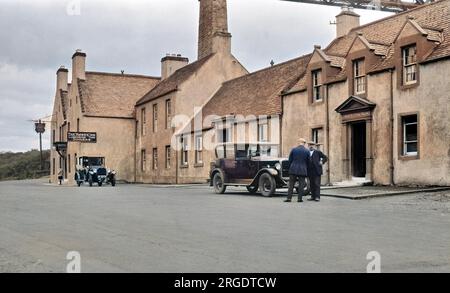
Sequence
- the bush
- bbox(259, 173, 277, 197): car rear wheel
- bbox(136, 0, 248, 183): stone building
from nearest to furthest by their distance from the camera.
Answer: bbox(259, 173, 277, 197): car rear wheel → bbox(136, 0, 248, 183): stone building → the bush

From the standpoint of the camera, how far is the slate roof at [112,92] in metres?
49.0

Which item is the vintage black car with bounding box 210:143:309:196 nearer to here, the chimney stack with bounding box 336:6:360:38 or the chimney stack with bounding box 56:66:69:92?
the chimney stack with bounding box 336:6:360:38

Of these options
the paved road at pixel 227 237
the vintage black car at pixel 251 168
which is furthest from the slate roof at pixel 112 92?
the paved road at pixel 227 237

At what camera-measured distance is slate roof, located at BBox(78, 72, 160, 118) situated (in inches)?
1928

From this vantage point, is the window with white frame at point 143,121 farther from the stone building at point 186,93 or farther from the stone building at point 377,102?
the stone building at point 377,102

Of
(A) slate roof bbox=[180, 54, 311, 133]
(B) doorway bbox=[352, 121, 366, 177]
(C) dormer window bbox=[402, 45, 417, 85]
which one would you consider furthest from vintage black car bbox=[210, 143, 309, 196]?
(A) slate roof bbox=[180, 54, 311, 133]

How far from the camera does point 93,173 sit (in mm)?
38000

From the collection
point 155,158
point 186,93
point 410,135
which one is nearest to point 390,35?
point 410,135

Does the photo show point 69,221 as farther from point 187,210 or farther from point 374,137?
point 374,137

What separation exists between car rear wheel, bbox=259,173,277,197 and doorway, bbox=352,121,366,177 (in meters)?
6.58

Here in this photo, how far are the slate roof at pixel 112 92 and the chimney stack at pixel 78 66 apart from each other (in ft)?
1.83

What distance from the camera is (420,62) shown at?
71.8 feet

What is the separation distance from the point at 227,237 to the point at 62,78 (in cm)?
5238
